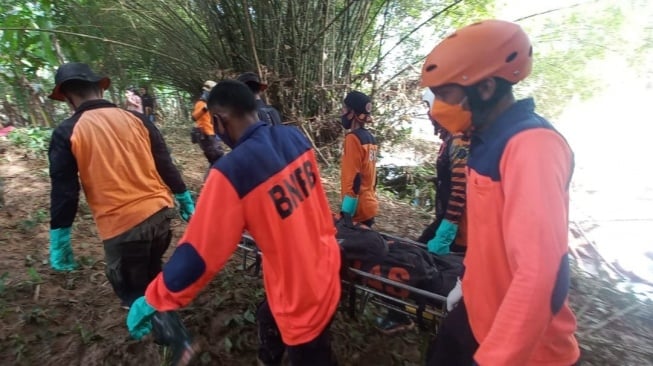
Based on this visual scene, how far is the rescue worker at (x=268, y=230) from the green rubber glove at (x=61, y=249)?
96 cm

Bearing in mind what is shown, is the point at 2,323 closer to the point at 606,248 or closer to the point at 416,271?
the point at 416,271

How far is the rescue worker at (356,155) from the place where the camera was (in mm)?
3396

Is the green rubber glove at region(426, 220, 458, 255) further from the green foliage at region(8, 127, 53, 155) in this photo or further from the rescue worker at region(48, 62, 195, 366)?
the green foliage at region(8, 127, 53, 155)

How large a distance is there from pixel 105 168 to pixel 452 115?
190 cm

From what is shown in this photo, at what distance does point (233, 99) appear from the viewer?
1.72 meters

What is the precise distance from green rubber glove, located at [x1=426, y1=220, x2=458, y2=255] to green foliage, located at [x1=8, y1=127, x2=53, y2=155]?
21.4 feet

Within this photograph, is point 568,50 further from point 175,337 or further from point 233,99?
point 175,337

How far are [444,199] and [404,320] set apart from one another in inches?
39.3

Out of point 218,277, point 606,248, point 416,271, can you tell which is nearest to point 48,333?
point 218,277

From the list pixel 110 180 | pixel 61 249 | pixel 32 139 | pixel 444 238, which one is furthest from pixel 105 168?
pixel 32 139

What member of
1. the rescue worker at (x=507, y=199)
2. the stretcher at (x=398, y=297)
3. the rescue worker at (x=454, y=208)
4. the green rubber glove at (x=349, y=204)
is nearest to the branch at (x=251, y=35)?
the green rubber glove at (x=349, y=204)

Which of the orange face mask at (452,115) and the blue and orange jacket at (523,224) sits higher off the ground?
the orange face mask at (452,115)

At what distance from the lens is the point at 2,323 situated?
2.77 meters

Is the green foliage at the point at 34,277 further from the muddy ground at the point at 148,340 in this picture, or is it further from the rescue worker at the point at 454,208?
the rescue worker at the point at 454,208
